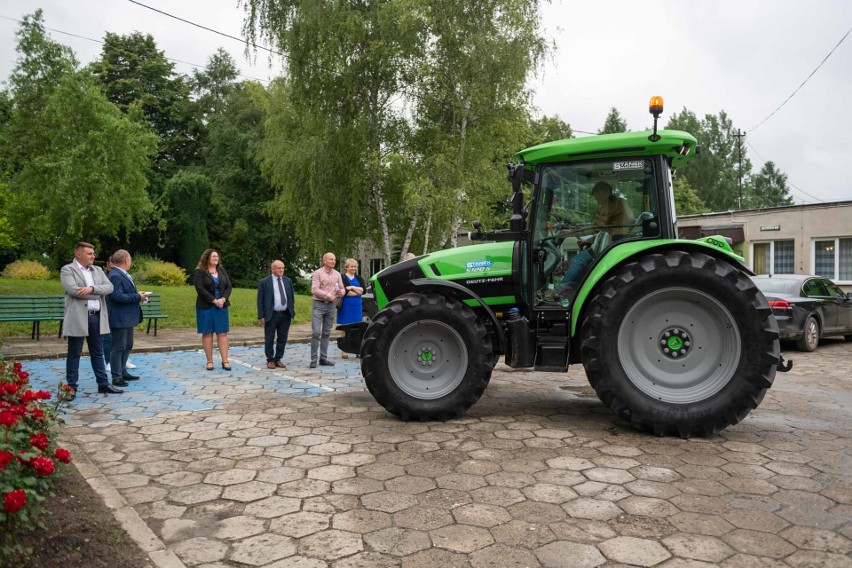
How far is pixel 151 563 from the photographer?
3.08 meters

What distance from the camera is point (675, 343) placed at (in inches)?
217

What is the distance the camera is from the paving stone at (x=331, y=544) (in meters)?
3.23

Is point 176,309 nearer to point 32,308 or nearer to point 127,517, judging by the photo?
point 32,308

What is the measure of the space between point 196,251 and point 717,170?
5127 centimetres

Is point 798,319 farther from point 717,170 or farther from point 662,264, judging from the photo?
point 717,170

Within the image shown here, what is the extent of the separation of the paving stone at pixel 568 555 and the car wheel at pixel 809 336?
1062cm

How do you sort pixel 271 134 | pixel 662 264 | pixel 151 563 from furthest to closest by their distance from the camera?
pixel 271 134 < pixel 662 264 < pixel 151 563

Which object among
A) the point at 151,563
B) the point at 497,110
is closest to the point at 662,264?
the point at 151,563

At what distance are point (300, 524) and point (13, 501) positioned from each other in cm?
158

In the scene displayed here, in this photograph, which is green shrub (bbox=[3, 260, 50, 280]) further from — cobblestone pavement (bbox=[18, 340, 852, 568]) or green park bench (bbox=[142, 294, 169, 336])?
cobblestone pavement (bbox=[18, 340, 852, 568])

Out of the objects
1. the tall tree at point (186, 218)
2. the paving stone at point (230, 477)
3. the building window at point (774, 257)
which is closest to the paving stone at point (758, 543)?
the paving stone at point (230, 477)

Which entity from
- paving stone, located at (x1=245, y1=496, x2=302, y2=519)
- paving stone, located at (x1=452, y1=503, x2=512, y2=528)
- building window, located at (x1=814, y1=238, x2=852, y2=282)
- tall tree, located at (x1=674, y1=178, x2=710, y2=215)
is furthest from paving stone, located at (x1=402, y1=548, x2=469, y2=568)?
tall tree, located at (x1=674, y1=178, x2=710, y2=215)

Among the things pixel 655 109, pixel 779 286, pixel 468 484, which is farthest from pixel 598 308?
pixel 779 286

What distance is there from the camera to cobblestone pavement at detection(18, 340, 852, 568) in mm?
3262
